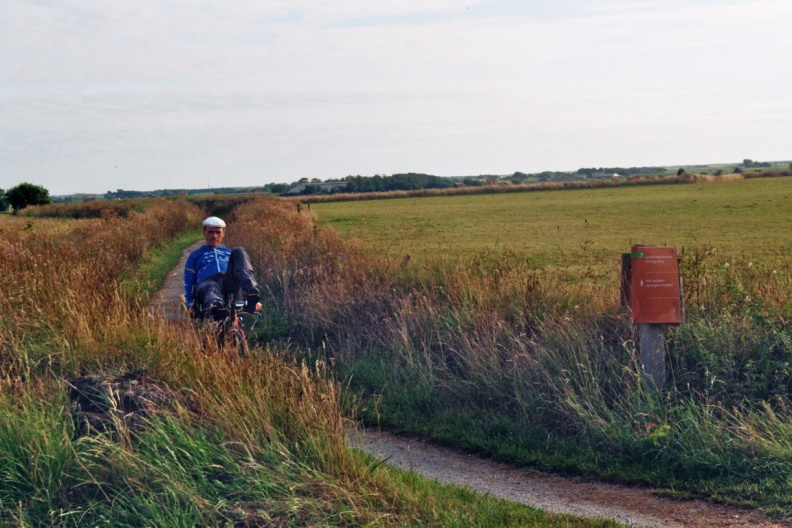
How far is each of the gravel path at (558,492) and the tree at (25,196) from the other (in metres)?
100.0

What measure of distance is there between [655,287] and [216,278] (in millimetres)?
4217

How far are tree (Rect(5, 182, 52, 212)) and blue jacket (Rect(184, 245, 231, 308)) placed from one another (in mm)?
97445

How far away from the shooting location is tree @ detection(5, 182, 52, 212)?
310ft

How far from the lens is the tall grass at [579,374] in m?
5.59

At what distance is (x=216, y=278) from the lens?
7453mm

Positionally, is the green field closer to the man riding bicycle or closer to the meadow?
the man riding bicycle

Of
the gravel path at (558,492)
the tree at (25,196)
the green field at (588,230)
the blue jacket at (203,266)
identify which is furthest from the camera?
the tree at (25,196)

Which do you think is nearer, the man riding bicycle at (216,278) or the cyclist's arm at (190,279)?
the man riding bicycle at (216,278)

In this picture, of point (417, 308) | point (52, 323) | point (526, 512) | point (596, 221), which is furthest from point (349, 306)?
point (596, 221)

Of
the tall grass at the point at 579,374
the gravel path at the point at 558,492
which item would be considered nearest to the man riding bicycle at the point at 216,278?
the tall grass at the point at 579,374

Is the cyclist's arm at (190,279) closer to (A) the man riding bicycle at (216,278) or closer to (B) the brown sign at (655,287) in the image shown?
(A) the man riding bicycle at (216,278)

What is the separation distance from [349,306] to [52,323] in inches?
145

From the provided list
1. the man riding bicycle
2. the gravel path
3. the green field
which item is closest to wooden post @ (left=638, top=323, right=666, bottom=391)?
the gravel path

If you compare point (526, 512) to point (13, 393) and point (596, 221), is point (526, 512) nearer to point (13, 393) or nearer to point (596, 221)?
point (13, 393)
